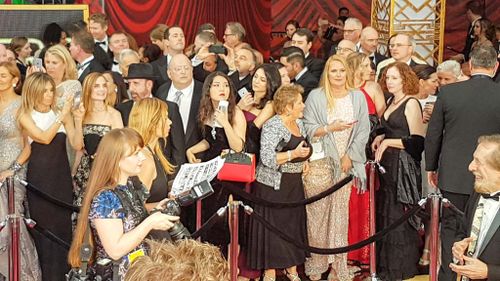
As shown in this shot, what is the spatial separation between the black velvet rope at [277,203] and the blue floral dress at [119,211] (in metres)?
2.20

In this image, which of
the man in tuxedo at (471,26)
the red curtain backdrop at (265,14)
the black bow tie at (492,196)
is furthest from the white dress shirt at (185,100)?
the red curtain backdrop at (265,14)

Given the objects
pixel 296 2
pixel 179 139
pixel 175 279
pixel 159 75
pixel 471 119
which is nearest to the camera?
pixel 175 279

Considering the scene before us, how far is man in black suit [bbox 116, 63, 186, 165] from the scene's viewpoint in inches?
302

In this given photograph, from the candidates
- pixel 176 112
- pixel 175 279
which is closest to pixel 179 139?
pixel 176 112

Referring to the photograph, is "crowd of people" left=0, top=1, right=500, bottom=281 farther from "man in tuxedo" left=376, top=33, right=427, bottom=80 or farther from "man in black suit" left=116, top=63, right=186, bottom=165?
"man in tuxedo" left=376, top=33, right=427, bottom=80

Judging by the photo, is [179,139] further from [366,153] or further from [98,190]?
[98,190]

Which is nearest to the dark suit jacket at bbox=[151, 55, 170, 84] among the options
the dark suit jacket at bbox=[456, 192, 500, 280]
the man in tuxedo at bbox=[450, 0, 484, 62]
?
the dark suit jacket at bbox=[456, 192, 500, 280]

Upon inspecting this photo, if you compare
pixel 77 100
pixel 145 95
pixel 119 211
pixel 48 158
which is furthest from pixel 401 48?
pixel 119 211

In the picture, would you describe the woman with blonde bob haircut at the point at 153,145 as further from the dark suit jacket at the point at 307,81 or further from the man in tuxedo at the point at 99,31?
the man in tuxedo at the point at 99,31

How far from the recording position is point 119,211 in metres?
5.02

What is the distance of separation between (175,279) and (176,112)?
16.6ft

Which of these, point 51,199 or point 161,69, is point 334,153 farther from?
point 51,199

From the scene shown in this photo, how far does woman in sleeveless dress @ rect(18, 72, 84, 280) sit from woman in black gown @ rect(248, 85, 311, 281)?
4.57ft

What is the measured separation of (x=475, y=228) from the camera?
5.54 metres
